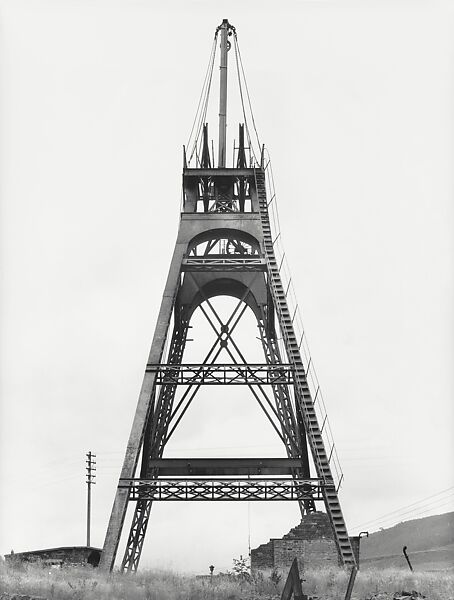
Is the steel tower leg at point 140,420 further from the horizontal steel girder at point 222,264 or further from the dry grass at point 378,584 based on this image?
the dry grass at point 378,584

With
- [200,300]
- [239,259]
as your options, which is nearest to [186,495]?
[239,259]

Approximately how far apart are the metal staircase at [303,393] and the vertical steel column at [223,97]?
55.8 inches

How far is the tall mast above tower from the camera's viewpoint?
21344mm

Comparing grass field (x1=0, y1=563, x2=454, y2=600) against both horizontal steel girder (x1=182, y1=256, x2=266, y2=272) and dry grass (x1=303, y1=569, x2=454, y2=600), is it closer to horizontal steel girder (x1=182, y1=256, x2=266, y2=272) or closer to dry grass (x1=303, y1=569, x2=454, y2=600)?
dry grass (x1=303, y1=569, x2=454, y2=600)

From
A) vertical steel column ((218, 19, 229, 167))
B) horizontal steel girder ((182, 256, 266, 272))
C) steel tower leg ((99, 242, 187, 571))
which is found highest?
vertical steel column ((218, 19, 229, 167))

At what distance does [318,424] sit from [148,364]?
374 centimetres

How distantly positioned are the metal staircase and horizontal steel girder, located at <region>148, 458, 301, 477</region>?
2.98 meters

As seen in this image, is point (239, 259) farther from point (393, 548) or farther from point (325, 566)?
point (393, 548)

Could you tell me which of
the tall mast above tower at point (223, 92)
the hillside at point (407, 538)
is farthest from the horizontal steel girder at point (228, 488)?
the hillside at point (407, 538)

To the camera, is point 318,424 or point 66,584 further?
point 318,424

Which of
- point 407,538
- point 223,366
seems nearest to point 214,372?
point 223,366

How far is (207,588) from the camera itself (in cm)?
1174

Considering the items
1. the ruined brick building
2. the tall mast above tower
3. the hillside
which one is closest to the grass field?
the ruined brick building

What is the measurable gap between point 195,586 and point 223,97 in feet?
45.9
